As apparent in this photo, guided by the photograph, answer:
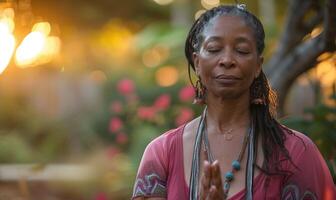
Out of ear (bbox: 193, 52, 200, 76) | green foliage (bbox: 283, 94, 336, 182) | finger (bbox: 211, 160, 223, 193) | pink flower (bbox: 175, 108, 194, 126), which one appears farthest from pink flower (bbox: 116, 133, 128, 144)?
finger (bbox: 211, 160, 223, 193)

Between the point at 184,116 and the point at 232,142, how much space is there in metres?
6.14

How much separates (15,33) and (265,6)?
18456 mm

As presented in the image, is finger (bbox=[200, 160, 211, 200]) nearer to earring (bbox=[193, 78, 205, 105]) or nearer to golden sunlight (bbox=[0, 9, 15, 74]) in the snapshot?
earring (bbox=[193, 78, 205, 105])

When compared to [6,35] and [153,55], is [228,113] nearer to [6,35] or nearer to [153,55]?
[6,35]

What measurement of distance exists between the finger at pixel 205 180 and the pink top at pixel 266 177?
17cm

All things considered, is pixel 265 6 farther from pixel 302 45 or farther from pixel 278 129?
pixel 278 129

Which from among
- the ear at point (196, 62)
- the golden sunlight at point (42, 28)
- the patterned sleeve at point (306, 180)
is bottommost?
the patterned sleeve at point (306, 180)

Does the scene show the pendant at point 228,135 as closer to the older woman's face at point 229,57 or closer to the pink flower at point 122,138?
the older woman's face at point 229,57

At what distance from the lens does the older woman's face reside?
3191 millimetres

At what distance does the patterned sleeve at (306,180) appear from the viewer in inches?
125

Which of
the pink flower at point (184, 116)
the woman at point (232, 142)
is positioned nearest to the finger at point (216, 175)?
the woman at point (232, 142)

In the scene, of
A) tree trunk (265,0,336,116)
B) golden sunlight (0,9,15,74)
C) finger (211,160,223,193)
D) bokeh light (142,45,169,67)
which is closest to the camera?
finger (211,160,223,193)

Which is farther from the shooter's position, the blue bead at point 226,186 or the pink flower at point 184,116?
the pink flower at point 184,116

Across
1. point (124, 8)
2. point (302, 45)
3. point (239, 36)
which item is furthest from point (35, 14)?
point (124, 8)
